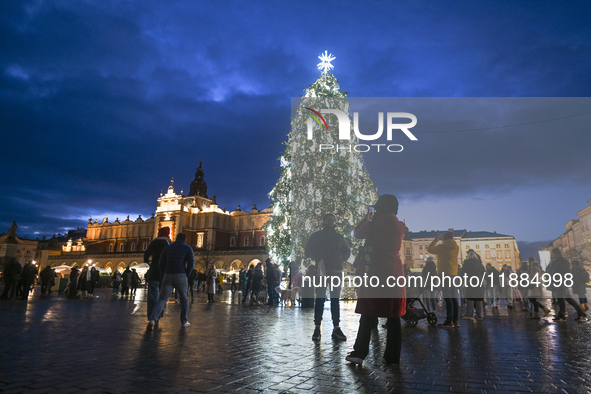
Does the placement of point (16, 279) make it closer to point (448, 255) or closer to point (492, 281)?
point (448, 255)

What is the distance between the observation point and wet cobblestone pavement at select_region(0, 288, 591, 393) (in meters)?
3.04

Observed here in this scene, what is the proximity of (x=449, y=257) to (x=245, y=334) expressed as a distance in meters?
4.97

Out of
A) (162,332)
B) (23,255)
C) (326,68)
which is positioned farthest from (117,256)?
(162,332)

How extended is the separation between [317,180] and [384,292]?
17.3m

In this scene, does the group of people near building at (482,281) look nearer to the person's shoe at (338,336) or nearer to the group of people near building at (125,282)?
the person's shoe at (338,336)

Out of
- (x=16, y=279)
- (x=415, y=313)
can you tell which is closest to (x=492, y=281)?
(x=415, y=313)

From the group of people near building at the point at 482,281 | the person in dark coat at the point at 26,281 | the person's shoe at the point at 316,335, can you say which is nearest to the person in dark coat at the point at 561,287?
the group of people near building at the point at 482,281

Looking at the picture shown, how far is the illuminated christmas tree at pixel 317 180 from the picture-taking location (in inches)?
826

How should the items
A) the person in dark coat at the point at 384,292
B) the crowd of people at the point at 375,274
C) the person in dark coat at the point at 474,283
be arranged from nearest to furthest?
the person in dark coat at the point at 384,292, the crowd of people at the point at 375,274, the person in dark coat at the point at 474,283

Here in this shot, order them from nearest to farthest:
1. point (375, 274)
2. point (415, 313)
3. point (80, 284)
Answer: point (375, 274)
point (415, 313)
point (80, 284)

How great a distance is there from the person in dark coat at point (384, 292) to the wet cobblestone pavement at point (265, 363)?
0.19m

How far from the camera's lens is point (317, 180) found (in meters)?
21.4

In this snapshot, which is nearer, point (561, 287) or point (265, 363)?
point (265, 363)

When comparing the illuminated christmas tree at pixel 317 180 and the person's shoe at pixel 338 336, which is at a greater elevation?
the illuminated christmas tree at pixel 317 180
